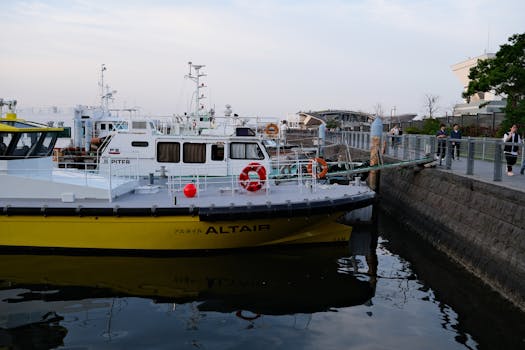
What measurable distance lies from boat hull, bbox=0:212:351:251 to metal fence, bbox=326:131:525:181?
15.1 feet

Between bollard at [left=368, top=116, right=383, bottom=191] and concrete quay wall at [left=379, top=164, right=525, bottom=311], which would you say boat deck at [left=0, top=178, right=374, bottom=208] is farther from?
bollard at [left=368, top=116, right=383, bottom=191]

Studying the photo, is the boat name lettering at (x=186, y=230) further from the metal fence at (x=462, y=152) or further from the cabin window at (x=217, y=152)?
the metal fence at (x=462, y=152)

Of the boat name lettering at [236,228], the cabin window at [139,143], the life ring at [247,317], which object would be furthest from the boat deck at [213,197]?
the life ring at [247,317]

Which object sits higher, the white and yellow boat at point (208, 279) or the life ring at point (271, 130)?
the life ring at point (271, 130)

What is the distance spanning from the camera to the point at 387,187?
1823cm

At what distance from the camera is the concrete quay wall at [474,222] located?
26.9 feet

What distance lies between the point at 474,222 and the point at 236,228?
4.96m

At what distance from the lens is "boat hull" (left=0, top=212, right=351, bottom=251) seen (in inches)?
388

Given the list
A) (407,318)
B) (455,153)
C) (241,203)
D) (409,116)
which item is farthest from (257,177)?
(409,116)

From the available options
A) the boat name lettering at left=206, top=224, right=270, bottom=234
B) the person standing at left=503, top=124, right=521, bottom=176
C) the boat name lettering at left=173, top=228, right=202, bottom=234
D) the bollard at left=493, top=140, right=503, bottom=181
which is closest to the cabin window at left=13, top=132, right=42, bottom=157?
the boat name lettering at left=173, top=228, right=202, bottom=234

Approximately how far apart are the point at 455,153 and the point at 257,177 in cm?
970

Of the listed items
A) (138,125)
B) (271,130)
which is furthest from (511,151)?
(138,125)

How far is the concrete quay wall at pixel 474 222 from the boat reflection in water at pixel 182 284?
202 centimetres

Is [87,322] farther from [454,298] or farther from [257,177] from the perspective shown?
[454,298]
